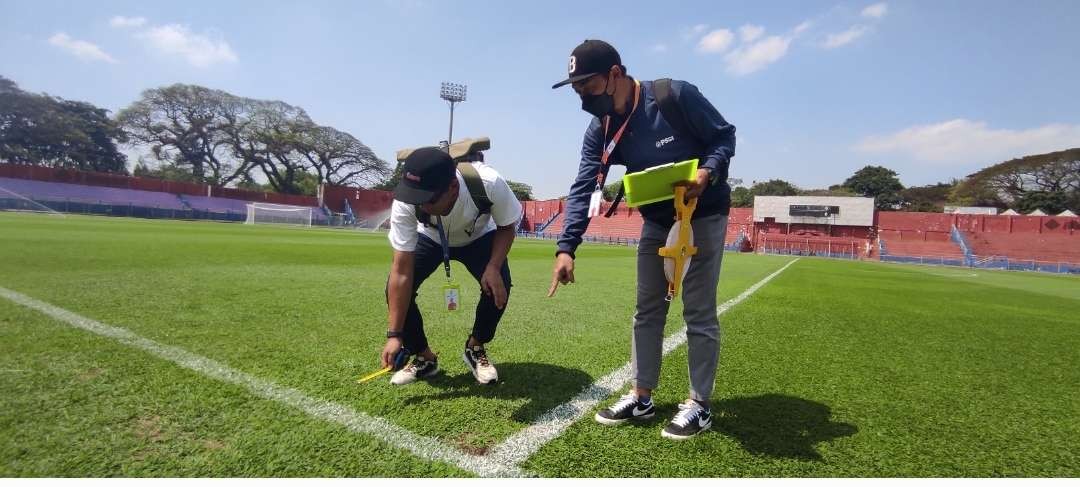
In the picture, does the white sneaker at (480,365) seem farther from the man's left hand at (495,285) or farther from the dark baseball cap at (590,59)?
the dark baseball cap at (590,59)

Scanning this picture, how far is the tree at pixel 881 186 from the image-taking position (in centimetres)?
7456

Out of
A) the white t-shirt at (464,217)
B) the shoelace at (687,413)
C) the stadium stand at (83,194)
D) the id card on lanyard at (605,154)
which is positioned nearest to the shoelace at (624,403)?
the shoelace at (687,413)

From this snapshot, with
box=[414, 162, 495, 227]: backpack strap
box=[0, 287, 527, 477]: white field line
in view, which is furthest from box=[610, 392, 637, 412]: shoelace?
box=[414, 162, 495, 227]: backpack strap

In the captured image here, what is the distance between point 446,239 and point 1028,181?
92.4m

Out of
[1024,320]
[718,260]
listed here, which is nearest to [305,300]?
[718,260]

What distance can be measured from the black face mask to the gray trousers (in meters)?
0.63

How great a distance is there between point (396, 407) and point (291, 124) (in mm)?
77221

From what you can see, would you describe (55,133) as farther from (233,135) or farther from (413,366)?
(413,366)

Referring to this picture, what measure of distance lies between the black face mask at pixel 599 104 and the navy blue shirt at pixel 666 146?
70 mm

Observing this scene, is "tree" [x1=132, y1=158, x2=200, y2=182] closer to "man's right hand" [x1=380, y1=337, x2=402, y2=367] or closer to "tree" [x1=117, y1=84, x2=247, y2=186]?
"tree" [x1=117, y1=84, x2=247, y2=186]

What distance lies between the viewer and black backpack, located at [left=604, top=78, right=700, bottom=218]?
91.4 inches

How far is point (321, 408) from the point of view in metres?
2.32

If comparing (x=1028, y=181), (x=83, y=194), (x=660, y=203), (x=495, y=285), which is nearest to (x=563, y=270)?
(x=495, y=285)

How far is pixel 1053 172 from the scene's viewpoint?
2559 inches
